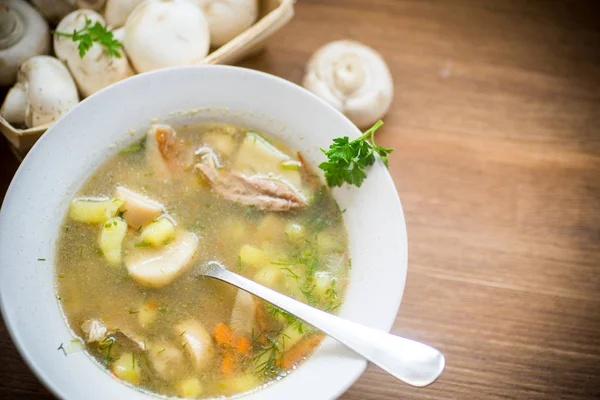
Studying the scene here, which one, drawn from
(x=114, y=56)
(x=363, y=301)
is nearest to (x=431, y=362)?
(x=363, y=301)

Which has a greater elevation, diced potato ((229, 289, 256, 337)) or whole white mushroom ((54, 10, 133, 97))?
whole white mushroom ((54, 10, 133, 97))

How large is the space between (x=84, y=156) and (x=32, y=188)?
0.67 ft

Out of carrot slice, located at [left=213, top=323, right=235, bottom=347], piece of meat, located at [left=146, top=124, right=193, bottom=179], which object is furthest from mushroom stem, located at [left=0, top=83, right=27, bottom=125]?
carrot slice, located at [left=213, top=323, right=235, bottom=347]

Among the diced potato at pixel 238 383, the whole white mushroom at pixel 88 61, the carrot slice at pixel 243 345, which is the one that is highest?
the whole white mushroom at pixel 88 61

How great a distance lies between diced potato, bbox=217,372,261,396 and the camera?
179 centimetres

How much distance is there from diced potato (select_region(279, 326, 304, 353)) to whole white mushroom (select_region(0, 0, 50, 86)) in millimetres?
1317

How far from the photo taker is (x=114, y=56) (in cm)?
207

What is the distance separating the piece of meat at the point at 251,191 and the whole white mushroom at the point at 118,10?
0.63 metres

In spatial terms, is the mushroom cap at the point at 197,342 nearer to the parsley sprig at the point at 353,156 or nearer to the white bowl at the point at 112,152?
the white bowl at the point at 112,152

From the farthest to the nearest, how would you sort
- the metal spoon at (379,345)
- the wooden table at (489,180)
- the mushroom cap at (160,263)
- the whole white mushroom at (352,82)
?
the whole white mushroom at (352,82), the wooden table at (489,180), the mushroom cap at (160,263), the metal spoon at (379,345)

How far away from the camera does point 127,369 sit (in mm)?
1779

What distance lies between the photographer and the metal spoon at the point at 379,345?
5.34 feet

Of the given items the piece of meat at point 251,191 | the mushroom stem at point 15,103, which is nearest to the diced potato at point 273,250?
the piece of meat at point 251,191

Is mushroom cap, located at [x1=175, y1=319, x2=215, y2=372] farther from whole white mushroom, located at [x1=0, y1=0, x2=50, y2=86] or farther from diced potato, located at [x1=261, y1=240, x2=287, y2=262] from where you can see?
whole white mushroom, located at [x1=0, y1=0, x2=50, y2=86]
